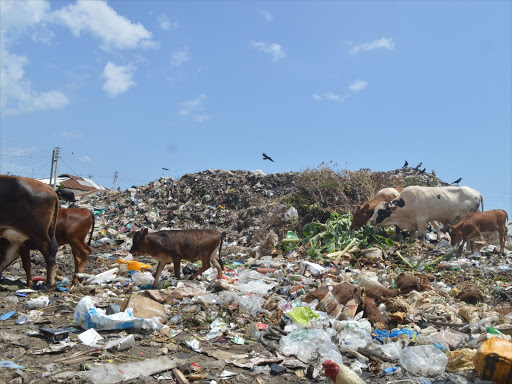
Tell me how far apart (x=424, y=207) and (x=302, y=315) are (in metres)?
7.76

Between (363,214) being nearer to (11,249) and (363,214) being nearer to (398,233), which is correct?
(398,233)

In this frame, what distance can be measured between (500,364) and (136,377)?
3002mm

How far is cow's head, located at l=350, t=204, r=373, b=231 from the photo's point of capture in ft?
36.1

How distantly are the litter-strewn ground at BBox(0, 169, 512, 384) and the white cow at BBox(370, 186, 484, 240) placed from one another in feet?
5.87

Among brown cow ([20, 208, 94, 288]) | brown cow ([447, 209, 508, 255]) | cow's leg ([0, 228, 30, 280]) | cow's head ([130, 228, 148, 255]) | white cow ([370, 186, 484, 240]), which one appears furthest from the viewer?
white cow ([370, 186, 484, 240])

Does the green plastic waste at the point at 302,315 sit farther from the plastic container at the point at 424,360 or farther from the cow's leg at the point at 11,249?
the cow's leg at the point at 11,249

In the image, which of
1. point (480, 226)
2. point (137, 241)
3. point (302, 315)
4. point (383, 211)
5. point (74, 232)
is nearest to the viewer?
point (302, 315)

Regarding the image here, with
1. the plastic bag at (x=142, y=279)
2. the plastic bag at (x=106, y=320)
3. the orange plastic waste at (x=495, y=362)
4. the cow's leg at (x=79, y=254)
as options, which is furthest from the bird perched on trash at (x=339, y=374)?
the cow's leg at (x=79, y=254)

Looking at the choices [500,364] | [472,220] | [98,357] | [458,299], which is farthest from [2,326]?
[472,220]

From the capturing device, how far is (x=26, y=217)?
610cm

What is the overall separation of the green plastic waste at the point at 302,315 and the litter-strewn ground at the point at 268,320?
15 millimetres

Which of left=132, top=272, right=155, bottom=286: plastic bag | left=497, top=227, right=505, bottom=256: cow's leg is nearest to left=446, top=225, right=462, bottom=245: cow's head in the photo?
left=497, top=227, right=505, bottom=256: cow's leg

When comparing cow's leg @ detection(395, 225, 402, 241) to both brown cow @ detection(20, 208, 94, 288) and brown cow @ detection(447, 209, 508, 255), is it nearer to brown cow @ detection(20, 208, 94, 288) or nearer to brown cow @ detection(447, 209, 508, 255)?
brown cow @ detection(447, 209, 508, 255)

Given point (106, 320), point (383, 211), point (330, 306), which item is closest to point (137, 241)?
point (106, 320)
